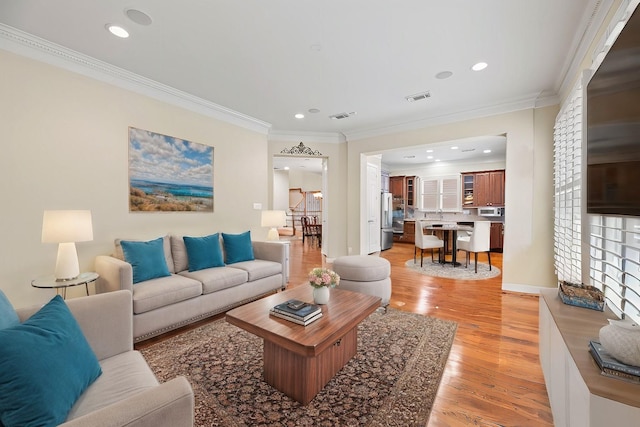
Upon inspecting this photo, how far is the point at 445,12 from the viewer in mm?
2154

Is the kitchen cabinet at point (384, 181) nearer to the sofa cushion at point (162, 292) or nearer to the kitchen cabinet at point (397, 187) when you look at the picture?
the kitchen cabinet at point (397, 187)

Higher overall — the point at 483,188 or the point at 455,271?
the point at 483,188

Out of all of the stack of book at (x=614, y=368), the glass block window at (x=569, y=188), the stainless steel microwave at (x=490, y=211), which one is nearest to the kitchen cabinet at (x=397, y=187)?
the stainless steel microwave at (x=490, y=211)

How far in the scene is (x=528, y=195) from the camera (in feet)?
12.6

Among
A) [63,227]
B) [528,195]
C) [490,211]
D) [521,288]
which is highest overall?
[528,195]

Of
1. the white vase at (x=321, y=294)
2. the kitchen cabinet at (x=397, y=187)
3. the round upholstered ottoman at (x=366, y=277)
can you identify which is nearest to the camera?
the white vase at (x=321, y=294)

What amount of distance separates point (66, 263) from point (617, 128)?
13.4 feet

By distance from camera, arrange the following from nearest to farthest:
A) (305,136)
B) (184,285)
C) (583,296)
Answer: (583,296), (184,285), (305,136)

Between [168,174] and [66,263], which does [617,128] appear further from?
[168,174]

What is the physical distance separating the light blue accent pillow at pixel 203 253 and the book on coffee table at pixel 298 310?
5.42ft

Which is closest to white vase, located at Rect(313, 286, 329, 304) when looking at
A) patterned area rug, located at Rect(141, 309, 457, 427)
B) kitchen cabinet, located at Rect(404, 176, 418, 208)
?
patterned area rug, located at Rect(141, 309, 457, 427)

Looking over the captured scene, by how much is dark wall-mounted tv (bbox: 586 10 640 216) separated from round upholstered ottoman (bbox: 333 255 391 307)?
6.20 feet

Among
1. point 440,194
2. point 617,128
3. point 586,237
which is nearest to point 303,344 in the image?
point 617,128

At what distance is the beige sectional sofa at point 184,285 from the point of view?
2381 mm
